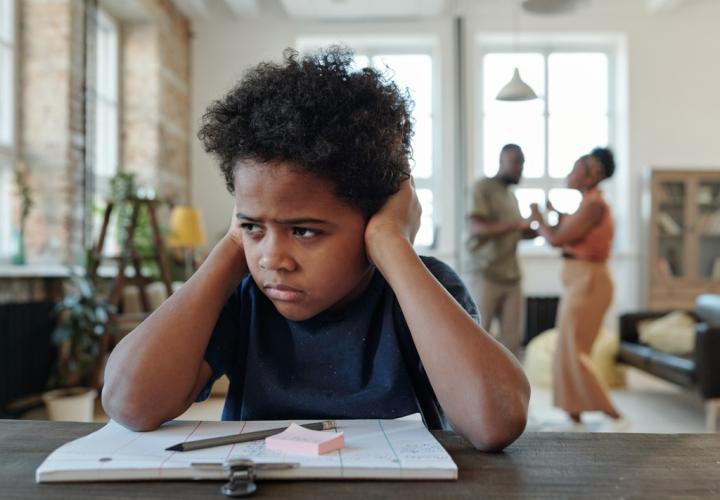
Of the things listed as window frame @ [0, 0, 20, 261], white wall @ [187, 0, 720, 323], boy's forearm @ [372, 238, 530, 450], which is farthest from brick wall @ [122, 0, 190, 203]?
boy's forearm @ [372, 238, 530, 450]

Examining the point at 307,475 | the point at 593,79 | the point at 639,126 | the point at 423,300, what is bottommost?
the point at 307,475

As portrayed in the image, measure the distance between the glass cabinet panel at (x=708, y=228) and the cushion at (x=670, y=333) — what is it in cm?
257

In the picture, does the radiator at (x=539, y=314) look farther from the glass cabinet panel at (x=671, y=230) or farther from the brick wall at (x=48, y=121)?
the brick wall at (x=48, y=121)

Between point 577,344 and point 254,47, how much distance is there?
211 inches

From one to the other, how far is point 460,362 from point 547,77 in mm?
7458

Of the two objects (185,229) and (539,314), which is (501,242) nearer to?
(185,229)

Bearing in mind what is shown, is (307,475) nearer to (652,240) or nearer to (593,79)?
(652,240)

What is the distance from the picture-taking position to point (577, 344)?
3604 mm

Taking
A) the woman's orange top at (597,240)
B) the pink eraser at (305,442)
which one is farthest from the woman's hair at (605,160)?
the pink eraser at (305,442)

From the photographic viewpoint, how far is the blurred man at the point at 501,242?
3992 millimetres

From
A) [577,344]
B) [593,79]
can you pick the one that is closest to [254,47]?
[593,79]

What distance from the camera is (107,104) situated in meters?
6.22

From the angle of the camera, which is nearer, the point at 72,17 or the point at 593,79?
the point at 72,17

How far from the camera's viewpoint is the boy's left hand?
0.96 metres
